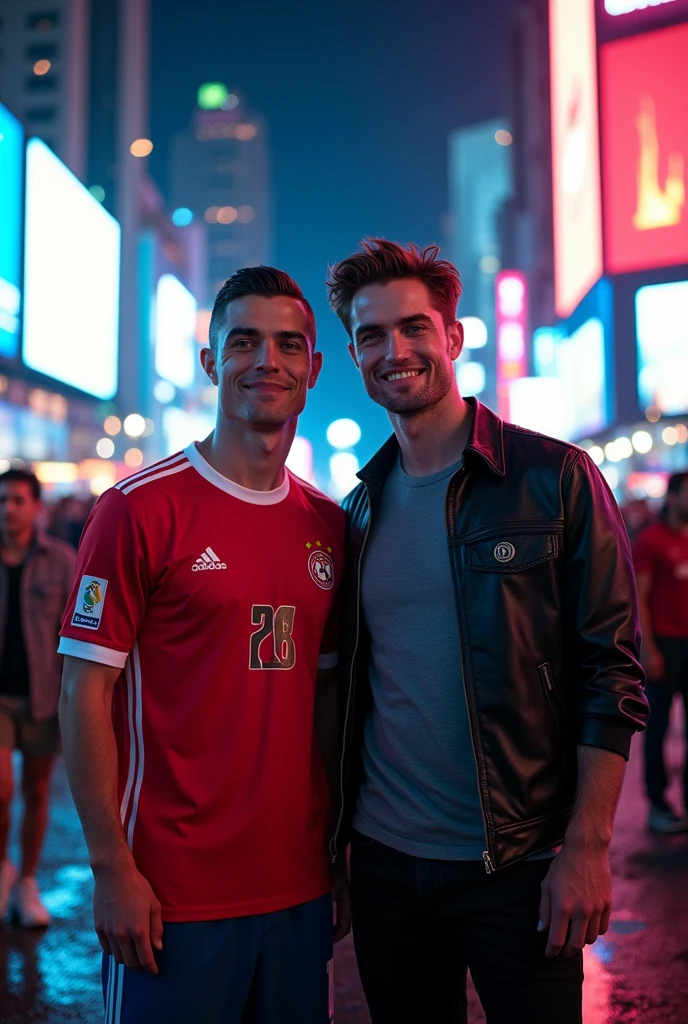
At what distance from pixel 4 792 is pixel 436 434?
4.23 m

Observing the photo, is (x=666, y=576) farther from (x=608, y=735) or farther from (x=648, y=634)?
(x=608, y=735)

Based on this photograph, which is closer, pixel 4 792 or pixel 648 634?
pixel 4 792

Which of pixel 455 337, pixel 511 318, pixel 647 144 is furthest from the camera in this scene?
pixel 511 318

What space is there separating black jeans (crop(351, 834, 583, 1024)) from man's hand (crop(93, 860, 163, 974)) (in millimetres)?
694

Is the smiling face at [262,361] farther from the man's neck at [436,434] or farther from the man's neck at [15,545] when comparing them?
the man's neck at [15,545]

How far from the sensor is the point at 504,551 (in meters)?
2.55

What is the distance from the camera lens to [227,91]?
6900 inches

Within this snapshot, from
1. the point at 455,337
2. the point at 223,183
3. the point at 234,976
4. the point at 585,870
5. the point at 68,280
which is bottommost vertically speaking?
the point at 234,976

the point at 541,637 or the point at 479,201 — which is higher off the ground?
A: the point at 479,201

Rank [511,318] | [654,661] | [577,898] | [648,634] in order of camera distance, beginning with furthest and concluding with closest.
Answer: [511,318] < [648,634] < [654,661] < [577,898]

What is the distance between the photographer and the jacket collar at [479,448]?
106 inches

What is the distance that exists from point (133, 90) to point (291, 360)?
8849 cm

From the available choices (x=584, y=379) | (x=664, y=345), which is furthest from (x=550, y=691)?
(x=584, y=379)

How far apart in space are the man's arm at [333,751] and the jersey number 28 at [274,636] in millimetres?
326
